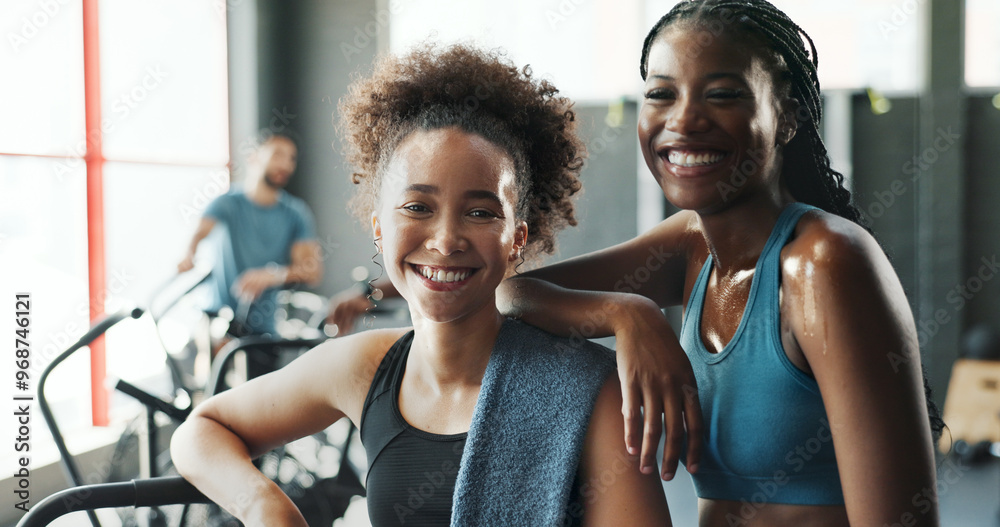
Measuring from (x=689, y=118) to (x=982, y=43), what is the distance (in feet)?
14.4

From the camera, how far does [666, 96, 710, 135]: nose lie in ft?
3.18

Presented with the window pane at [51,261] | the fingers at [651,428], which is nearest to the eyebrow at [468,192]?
the fingers at [651,428]

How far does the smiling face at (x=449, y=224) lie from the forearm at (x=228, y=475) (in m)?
0.36

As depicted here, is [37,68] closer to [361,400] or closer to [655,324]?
[361,400]

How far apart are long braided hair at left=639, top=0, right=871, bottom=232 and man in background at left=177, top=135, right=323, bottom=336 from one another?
2.82 m

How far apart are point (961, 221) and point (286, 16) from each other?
4.37 metres

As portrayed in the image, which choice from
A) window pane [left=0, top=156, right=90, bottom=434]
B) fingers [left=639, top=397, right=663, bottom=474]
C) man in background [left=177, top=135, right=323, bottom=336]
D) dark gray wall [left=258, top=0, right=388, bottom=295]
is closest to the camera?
fingers [left=639, top=397, right=663, bottom=474]

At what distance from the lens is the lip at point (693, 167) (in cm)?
97

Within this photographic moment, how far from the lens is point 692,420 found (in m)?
0.96

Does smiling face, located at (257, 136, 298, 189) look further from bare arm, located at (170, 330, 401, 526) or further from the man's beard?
bare arm, located at (170, 330, 401, 526)

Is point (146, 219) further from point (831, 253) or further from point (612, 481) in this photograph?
point (831, 253)

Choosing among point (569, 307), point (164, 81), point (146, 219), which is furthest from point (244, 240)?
point (569, 307)

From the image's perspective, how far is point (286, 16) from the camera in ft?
17.8

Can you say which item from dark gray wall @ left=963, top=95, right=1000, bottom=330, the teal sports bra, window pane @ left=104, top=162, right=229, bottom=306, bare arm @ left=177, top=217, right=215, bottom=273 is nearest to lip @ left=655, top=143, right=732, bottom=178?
the teal sports bra
